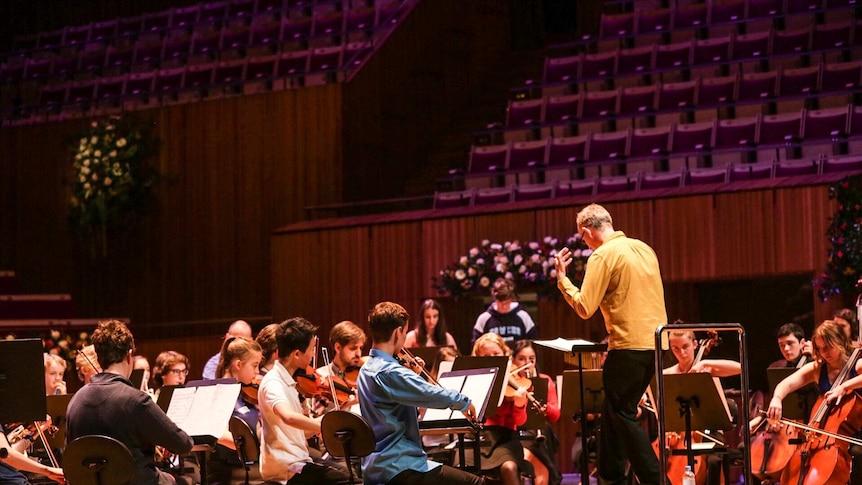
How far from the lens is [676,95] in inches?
454

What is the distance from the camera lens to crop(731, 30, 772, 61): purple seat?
467 inches

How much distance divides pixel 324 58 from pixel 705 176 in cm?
475

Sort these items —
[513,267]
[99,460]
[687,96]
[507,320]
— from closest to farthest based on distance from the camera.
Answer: [99,460], [507,320], [513,267], [687,96]

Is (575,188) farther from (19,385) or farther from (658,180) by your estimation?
(19,385)

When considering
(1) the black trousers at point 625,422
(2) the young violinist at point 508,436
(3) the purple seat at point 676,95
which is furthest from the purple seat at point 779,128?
(1) the black trousers at point 625,422

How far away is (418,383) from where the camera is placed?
4766 mm

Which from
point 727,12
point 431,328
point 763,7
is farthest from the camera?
point 727,12

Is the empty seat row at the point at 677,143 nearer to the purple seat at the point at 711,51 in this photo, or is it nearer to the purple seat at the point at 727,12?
the purple seat at the point at 711,51

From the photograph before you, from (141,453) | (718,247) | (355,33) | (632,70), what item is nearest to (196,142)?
(355,33)

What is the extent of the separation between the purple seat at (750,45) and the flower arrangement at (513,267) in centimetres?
333

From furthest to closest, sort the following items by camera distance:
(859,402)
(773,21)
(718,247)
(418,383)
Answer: (773,21)
(718,247)
(859,402)
(418,383)

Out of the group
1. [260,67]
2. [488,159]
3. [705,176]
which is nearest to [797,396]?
[705,176]

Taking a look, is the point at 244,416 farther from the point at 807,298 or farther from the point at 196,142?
the point at 196,142

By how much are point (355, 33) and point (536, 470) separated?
725 centimetres
